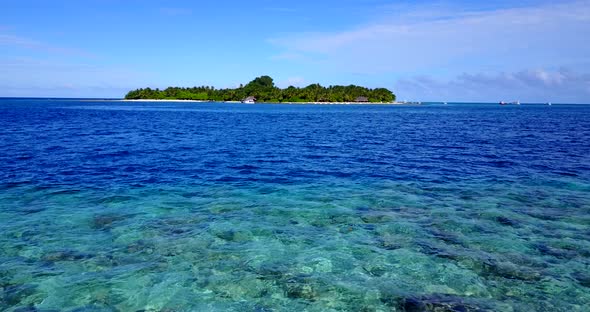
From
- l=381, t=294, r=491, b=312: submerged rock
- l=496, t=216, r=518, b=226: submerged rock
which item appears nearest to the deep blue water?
l=381, t=294, r=491, b=312: submerged rock

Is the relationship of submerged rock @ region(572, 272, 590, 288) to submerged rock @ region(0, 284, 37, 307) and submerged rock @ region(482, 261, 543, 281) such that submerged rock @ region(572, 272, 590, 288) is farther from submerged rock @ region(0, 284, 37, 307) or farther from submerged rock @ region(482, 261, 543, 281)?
submerged rock @ region(0, 284, 37, 307)

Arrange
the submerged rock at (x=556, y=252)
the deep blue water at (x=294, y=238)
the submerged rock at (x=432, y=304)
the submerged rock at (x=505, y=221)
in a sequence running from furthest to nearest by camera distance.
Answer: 1. the submerged rock at (x=505, y=221)
2. the submerged rock at (x=556, y=252)
3. the deep blue water at (x=294, y=238)
4. the submerged rock at (x=432, y=304)

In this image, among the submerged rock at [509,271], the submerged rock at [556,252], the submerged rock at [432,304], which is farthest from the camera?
the submerged rock at [556,252]

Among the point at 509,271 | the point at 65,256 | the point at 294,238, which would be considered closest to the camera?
the point at 509,271

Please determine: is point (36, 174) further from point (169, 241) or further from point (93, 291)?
point (93, 291)

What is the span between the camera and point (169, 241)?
13625 mm

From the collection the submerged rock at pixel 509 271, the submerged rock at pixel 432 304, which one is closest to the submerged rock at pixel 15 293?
the submerged rock at pixel 432 304

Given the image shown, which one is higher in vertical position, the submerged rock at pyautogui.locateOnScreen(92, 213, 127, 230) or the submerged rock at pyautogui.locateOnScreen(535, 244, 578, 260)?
the submerged rock at pyautogui.locateOnScreen(535, 244, 578, 260)

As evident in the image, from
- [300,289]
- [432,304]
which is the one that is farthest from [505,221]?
[300,289]

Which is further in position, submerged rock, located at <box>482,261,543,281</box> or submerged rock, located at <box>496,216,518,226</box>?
submerged rock, located at <box>496,216,518,226</box>

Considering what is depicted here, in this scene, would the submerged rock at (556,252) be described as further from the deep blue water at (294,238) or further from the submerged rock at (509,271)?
the submerged rock at (509,271)

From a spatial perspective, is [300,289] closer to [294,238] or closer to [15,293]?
[294,238]

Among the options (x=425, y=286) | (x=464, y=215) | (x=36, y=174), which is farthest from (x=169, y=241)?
(x=36, y=174)

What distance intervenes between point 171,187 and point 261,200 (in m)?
5.97
